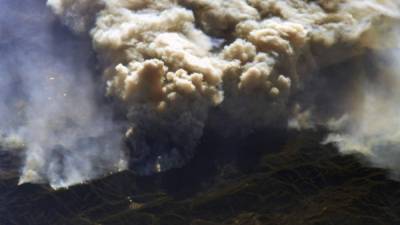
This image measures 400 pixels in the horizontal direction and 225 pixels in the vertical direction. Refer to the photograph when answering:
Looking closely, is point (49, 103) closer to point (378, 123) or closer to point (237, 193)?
point (237, 193)

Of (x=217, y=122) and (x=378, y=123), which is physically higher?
(x=217, y=122)

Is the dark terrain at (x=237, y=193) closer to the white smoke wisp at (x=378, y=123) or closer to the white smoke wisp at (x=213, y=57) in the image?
the white smoke wisp at (x=378, y=123)

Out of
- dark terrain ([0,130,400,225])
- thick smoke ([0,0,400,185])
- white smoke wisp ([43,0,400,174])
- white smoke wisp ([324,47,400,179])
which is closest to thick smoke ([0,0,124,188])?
thick smoke ([0,0,400,185])

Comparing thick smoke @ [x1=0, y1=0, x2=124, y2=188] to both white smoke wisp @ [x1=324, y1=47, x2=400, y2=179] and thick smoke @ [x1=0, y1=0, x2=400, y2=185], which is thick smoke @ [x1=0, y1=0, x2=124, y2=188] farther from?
white smoke wisp @ [x1=324, y1=47, x2=400, y2=179]

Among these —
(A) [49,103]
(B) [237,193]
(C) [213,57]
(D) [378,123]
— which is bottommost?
(B) [237,193]

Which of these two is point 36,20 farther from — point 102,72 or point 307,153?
point 307,153

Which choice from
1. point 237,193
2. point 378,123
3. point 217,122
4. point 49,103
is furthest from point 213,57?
point 49,103
